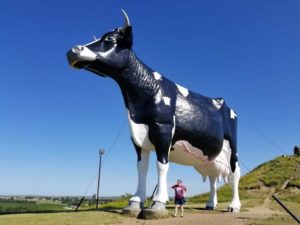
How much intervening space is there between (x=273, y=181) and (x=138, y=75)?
16.7 meters

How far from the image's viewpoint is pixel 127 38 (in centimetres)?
1137

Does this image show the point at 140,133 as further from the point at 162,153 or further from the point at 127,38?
the point at 127,38

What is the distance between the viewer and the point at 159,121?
11000mm

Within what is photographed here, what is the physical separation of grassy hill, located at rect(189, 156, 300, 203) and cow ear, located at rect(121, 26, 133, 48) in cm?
1188

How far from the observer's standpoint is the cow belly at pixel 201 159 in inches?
468

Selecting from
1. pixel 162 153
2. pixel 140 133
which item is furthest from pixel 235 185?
pixel 140 133

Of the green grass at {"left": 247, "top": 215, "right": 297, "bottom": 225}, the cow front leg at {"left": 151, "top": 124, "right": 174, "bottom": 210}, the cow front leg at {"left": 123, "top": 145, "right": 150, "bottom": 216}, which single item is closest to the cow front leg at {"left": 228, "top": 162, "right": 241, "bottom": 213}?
the green grass at {"left": 247, "top": 215, "right": 297, "bottom": 225}

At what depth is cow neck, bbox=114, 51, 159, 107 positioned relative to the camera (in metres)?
11.4

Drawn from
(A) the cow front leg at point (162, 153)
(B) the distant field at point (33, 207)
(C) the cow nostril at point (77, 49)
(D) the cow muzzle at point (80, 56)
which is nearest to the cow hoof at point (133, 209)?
(A) the cow front leg at point (162, 153)

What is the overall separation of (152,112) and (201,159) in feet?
8.90

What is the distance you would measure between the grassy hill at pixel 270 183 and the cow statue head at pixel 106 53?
38.8ft

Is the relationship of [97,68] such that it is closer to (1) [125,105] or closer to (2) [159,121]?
(1) [125,105]

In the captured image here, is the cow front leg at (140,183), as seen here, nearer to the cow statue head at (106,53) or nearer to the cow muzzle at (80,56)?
the cow statue head at (106,53)

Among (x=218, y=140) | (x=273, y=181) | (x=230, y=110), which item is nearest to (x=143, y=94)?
(x=218, y=140)
